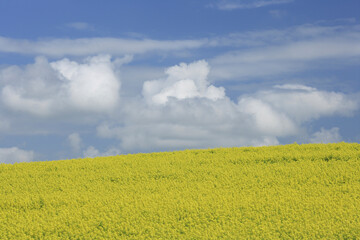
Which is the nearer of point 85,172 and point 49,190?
point 49,190

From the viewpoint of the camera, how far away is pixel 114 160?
2084 centimetres

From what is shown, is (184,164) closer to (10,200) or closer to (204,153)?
(204,153)

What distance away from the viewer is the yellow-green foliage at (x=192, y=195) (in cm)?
1159

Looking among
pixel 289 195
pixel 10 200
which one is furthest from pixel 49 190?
pixel 289 195

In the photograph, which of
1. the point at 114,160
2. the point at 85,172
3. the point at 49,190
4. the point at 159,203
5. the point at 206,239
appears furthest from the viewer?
the point at 114,160

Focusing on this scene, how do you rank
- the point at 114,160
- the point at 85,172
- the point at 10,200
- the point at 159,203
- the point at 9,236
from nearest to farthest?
the point at 9,236 < the point at 159,203 < the point at 10,200 < the point at 85,172 < the point at 114,160

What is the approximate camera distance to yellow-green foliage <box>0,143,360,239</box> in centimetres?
1159

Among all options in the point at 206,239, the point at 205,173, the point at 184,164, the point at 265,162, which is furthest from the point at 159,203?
the point at 265,162

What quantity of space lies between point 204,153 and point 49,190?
8.12 m

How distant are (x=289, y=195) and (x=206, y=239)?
14.5 feet

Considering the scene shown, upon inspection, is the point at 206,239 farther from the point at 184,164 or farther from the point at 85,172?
the point at 85,172

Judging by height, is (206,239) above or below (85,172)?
below

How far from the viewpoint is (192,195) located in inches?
560

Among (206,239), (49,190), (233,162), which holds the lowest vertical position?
(206,239)
